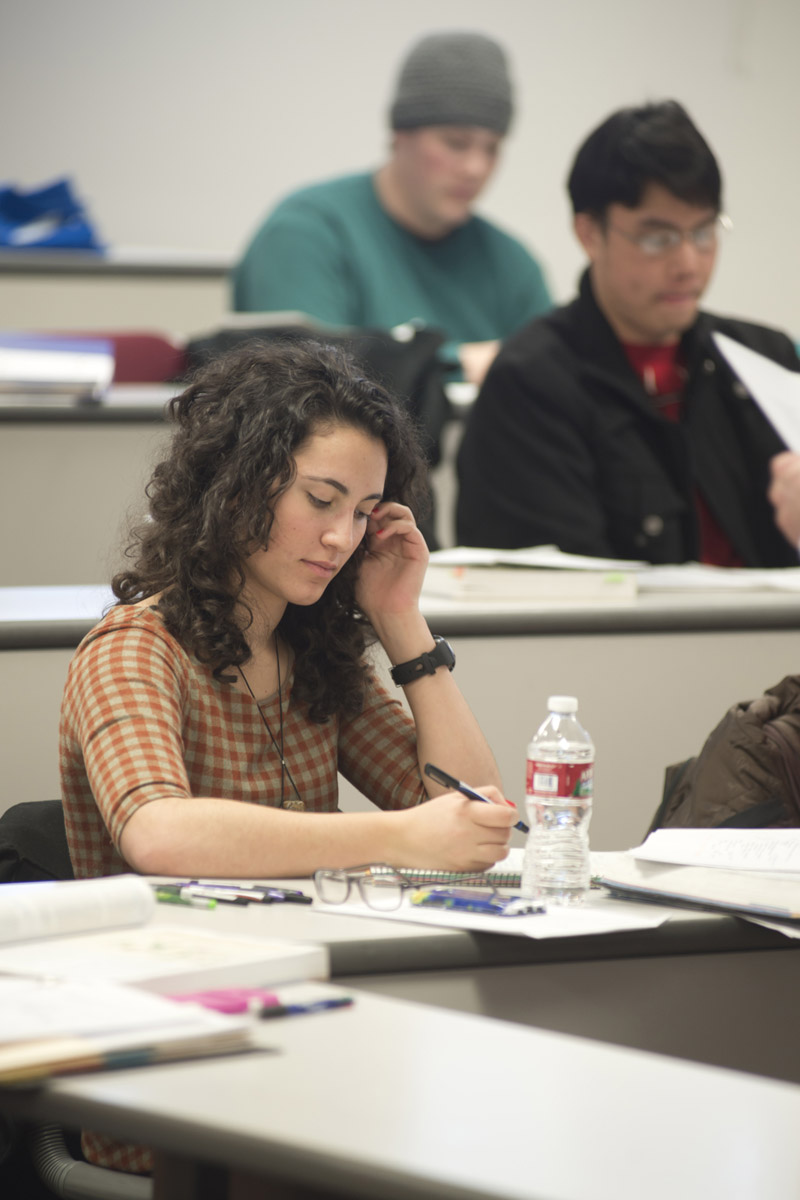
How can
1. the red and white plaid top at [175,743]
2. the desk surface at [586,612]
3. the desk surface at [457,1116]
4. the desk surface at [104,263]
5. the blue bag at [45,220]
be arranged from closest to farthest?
the desk surface at [457,1116] → the red and white plaid top at [175,743] → the desk surface at [586,612] → the desk surface at [104,263] → the blue bag at [45,220]

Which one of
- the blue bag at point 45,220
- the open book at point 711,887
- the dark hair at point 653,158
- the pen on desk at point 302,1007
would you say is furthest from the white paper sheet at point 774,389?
the blue bag at point 45,220

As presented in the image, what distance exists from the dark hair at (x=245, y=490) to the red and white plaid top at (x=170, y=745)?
3 centimetres

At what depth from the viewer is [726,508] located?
2494 mm

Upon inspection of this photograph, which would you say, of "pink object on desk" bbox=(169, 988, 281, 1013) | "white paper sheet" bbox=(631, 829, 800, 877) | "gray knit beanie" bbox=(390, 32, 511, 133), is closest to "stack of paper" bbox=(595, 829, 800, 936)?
"white paper sheet" bbox=(631, 829, 800, 877)

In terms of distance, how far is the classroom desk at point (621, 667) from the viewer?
6.42 ft

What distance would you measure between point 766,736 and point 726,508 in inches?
42.2

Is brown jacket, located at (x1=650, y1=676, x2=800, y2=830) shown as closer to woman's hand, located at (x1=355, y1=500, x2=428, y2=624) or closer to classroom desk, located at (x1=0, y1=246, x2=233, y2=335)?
woman's hand, located at (x1=355, y1=500, x2=428, y2=624)

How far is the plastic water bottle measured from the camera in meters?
1.19

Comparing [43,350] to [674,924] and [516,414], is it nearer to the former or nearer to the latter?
[516,414]

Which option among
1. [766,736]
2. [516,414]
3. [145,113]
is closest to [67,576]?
[516,414]

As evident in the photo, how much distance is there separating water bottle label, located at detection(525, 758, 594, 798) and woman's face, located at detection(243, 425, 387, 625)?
12.5 inches

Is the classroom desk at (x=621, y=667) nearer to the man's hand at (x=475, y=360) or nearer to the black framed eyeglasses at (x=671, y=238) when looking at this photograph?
the black framed eyeglasses at (x=671, y=238)

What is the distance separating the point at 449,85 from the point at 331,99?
1830 millimetres

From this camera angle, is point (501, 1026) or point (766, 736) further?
point (766, 736)
